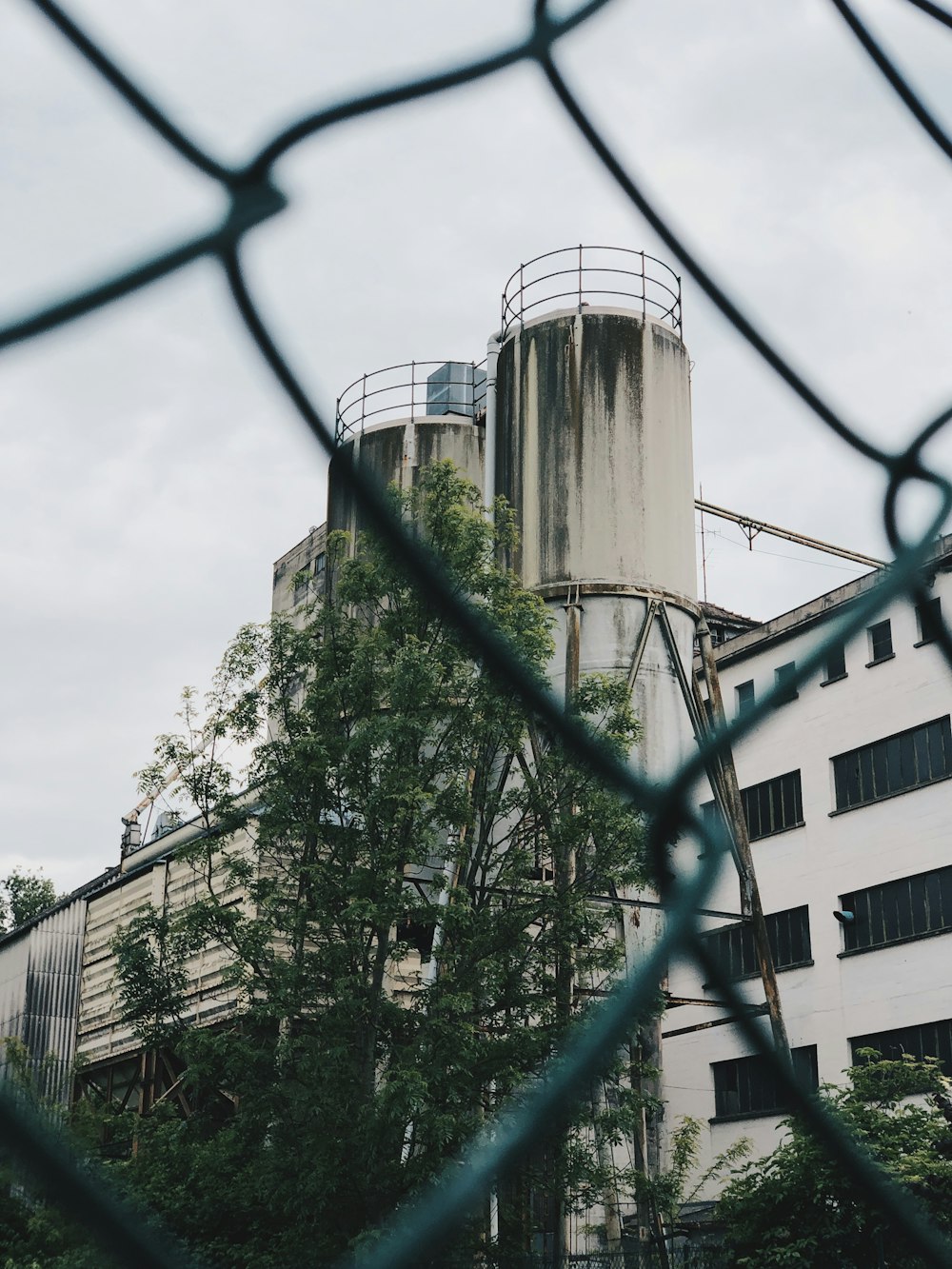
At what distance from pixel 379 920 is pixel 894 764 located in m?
Result: 9.89

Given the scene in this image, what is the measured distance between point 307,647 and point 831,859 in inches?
379

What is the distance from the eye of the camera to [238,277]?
856 millimetres

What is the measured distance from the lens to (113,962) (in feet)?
65.7

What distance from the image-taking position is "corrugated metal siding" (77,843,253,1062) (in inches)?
679

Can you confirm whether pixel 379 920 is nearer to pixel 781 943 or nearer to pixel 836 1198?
pixel 836 1198

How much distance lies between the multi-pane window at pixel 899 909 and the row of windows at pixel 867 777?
47.3 inches

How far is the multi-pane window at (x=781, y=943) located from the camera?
20141 millimetres

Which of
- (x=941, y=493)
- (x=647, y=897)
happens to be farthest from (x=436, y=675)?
(x=941, y=493)

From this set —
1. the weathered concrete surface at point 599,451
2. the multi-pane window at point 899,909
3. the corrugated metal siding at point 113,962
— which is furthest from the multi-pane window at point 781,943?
the corrugated metal siding at point 113,962

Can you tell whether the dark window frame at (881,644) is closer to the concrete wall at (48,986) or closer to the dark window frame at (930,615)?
the concrete wall at (48,986)

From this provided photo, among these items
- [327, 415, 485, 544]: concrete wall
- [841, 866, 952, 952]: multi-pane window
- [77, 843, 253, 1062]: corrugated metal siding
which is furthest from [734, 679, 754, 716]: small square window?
[77, 843, 253, 1062]: corrugated metal siding

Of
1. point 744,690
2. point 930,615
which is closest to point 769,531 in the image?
point 744,690

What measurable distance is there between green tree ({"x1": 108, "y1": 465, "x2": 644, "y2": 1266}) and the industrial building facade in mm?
1123

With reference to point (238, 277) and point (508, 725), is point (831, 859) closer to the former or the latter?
point (508, 725)
